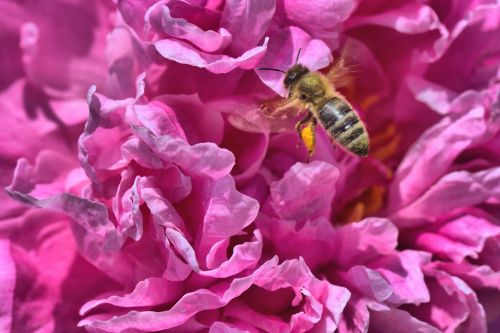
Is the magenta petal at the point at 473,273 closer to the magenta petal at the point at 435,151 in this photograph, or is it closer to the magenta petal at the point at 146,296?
the magenta petal at the point at 435,151

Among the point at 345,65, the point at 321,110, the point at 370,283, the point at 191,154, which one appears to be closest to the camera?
the point at 191,154

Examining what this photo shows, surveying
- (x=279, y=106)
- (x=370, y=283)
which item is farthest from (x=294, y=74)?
(x=370, y=283)

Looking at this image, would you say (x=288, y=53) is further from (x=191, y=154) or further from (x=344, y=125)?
(x=191, y=154)

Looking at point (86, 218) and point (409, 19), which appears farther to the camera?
point (409, 19)

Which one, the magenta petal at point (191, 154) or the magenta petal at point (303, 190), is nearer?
the magenta petal at point (191, 154)

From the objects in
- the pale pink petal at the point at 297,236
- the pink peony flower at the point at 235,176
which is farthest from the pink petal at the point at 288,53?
the pale pink petal at the point at 297,236

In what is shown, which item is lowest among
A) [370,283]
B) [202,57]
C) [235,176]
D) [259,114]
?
[370,283]
